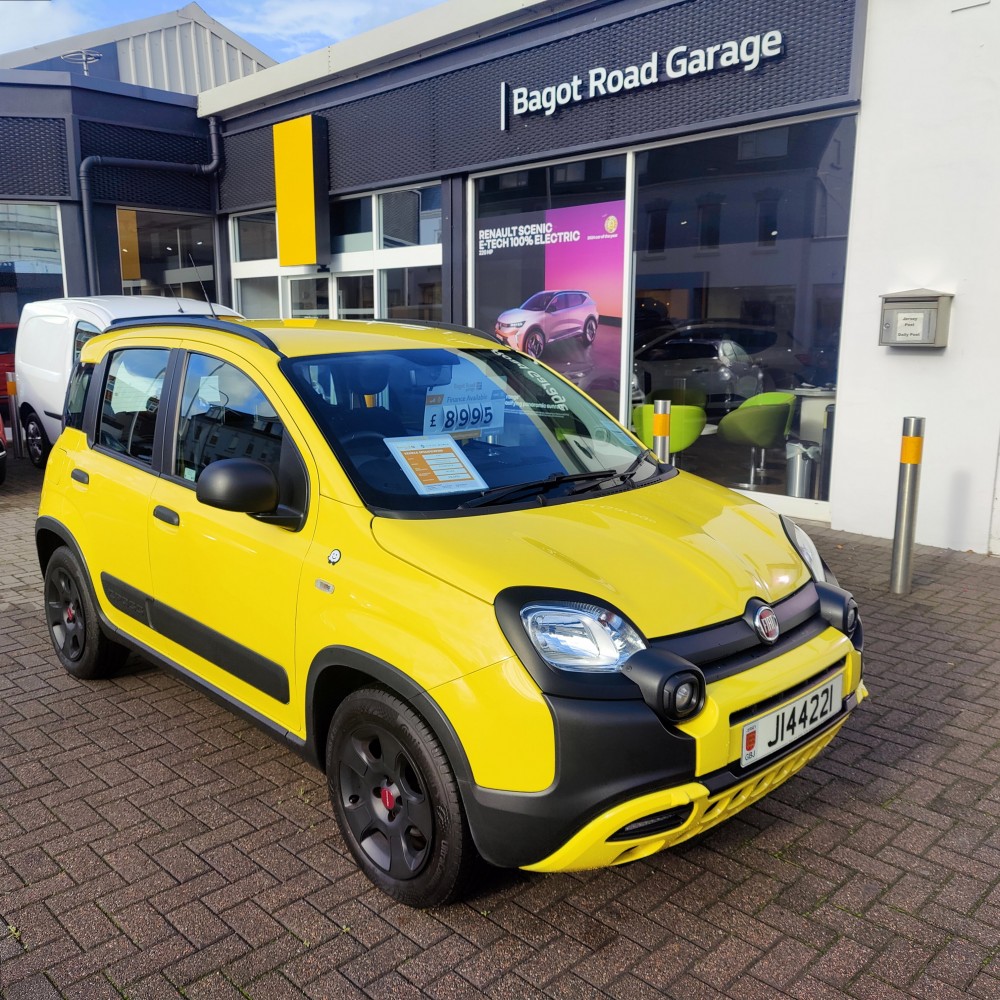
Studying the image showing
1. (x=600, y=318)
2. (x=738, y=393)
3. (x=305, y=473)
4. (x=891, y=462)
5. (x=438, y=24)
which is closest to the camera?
(x=305, y=473)

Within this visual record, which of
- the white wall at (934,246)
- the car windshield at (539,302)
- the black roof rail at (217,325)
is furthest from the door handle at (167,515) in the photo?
the car windshield at (539,302)

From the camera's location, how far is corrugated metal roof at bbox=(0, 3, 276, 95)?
62.5ft

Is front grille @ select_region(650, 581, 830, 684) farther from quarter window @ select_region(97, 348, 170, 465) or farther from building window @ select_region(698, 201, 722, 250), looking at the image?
building window @ select_region(698, 201, 722, 250)

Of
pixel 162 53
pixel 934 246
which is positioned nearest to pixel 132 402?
pixel 934 246

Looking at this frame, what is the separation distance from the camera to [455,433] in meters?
3.46

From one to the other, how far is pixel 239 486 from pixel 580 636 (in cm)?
122

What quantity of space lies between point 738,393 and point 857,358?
1268 millimetres

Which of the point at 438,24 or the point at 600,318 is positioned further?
the point at 438,24

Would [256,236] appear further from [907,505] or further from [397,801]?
[397,801]

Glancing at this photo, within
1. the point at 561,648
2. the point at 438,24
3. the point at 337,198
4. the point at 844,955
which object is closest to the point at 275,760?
the point at 561,648

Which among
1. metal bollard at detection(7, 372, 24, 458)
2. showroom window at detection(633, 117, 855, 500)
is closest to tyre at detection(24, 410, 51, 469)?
metal bollard at detection(7, 372, 24, 458)

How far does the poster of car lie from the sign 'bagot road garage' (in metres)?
1.02

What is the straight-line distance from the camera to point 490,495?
318 centimetres

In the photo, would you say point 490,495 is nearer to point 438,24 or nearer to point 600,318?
point 600,318
